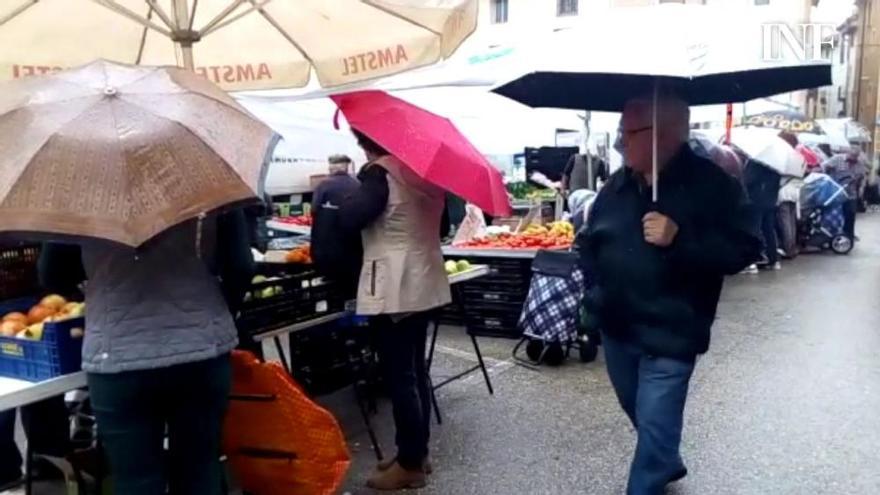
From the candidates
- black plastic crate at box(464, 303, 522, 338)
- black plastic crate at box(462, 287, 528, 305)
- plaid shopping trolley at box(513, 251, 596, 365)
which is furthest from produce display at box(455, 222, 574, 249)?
plaid shopping trolley at box(513, 251, 596, 365)

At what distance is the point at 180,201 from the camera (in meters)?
2.34

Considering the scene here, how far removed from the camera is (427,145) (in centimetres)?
377

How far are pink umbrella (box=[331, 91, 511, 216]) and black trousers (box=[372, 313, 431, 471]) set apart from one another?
627mm

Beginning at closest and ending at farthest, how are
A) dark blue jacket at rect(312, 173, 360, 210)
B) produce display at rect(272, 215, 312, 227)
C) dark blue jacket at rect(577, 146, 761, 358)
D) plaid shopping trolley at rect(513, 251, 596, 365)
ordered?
dark blue jacket at rect(577, 146, 761, 358) < dark blue jacket at rect(312, 173, 360, 210) < plaid shopping trolley at rect(513, 251, 596, 365) < produce display at rect(272, 215, 312, 227)

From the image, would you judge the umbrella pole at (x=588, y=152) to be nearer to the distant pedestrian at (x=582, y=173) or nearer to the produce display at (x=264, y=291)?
the distant pedestrian at (x=582, y=173)

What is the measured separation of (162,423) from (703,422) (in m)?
3.35

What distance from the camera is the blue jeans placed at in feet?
10.9

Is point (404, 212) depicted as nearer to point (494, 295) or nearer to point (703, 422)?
point (703, 422)

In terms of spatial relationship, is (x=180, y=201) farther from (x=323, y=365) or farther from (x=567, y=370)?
(x=567, y=370)

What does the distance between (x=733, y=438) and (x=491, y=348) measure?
2472 mm

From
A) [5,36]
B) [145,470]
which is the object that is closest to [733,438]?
[145,470]

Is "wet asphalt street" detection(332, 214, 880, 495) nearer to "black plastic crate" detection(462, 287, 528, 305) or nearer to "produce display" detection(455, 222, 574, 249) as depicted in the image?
"black plastic crate" detection(462, 287, 528, 305)

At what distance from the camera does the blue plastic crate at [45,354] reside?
9.54 ft

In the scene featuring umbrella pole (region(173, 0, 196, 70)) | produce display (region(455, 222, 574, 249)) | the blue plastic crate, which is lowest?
produce display (region(455, 222, 574, 249))
